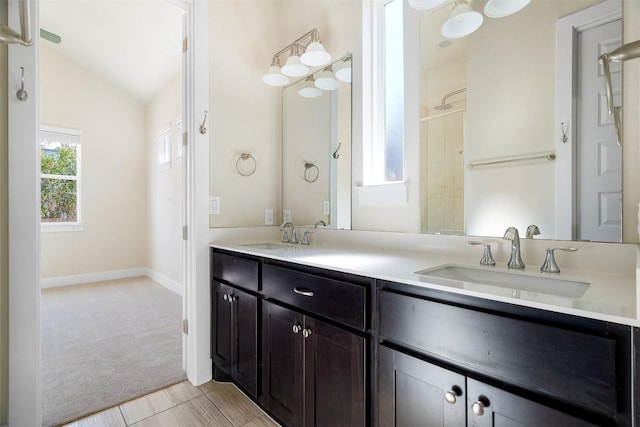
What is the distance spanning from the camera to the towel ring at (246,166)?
2209mm

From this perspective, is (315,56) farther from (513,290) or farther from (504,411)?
(504,411)

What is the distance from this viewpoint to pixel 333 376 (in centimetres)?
120

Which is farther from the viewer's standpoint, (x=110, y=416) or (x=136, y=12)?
(x=136, y=12)

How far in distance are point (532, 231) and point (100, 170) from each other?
5.36m

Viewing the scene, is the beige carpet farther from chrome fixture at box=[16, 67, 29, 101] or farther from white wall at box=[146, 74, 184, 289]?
chrome fixture at box=[16, 67, 29, 101]

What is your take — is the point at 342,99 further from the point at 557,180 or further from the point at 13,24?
the point at 13,24

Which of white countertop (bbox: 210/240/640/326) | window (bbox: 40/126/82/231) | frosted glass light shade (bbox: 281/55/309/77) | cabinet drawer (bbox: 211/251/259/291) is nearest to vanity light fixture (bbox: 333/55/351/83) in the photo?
frosted glass light shade (bbox: 281/55/309/77)

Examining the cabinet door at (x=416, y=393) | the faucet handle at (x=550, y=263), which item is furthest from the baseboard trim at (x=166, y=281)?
the faucet handle at (x=550, y=263)

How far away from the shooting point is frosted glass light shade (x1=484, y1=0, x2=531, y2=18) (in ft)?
4.27

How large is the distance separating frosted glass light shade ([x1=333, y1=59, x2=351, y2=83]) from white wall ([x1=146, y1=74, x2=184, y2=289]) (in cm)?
258

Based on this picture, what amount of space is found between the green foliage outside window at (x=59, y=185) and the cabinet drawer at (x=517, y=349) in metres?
5.17

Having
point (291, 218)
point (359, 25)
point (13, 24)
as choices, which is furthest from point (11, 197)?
point (359, 25)

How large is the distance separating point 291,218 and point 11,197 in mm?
1503

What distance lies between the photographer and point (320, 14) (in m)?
2.12
